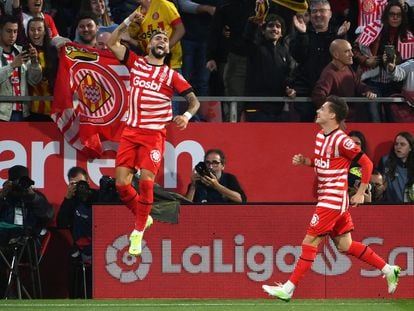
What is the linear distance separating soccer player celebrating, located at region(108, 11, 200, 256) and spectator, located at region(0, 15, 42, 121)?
169 centimetres

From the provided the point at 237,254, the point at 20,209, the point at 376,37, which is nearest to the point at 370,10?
the point at 376,37

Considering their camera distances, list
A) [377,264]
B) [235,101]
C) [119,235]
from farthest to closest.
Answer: [235,101]
[119,235]
[377,264]

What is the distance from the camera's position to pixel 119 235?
592 inches

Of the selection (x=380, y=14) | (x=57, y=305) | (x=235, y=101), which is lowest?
(x=57, y=305)

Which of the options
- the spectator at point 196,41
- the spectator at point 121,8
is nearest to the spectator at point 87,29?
the spectator at point 121,8

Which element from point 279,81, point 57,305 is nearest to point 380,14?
point 279,81

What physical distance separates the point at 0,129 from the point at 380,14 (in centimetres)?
505

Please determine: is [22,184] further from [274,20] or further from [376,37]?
[376,37]

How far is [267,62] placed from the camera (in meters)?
16.2

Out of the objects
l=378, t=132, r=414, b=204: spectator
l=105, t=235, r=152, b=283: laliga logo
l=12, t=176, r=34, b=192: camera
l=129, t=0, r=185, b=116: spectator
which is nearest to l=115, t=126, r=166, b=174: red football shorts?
l=105, t=235, r=152, b=283: laliga logo

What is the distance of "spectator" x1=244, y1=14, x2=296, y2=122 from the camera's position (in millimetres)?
16172

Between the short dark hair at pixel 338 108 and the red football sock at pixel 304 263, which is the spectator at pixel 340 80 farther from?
the red football sock at pixel 304 263

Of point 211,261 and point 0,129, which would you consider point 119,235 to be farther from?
point 0,129

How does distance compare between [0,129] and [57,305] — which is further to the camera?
[0,129]
